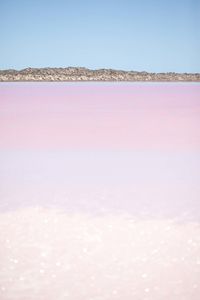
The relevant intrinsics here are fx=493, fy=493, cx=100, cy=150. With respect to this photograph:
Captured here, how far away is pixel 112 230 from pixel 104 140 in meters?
3.25

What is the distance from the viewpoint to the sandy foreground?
2.35 meters

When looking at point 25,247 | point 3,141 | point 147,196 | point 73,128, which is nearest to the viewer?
point 25,247

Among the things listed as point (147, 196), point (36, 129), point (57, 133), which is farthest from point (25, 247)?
point (36, 129)

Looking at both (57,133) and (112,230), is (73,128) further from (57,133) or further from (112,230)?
(112,230)

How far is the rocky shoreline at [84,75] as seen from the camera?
31.7m

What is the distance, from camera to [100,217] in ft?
10.8

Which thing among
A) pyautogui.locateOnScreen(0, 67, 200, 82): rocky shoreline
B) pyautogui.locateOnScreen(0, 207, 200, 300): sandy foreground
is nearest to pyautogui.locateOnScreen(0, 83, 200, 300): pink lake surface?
pyautogui.locateOnScreen(0, 207, 200, 300): sandy foreground

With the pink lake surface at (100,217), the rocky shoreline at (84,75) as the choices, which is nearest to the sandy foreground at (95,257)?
the pink lake surface at (100,217)

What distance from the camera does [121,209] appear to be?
3461 mm

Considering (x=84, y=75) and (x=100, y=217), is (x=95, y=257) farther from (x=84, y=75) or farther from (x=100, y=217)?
(x=84, y=75)

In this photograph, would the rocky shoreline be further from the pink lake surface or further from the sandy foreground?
the sandy foreground

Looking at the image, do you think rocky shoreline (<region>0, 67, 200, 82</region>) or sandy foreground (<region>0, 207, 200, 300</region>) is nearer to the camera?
sandy foreground (<region>0, 207, 200, 300</region>)

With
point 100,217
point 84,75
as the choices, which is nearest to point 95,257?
point 100,217

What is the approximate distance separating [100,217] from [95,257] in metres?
0.64
